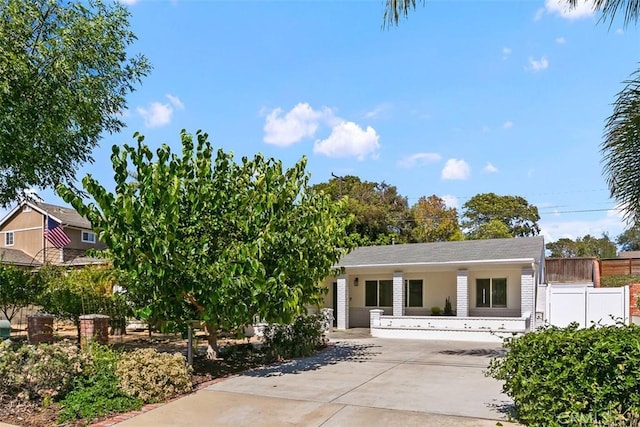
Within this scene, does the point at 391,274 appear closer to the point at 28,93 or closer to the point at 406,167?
the point at 406,167

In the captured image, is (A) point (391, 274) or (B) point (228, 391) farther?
(A) point (391, 274)

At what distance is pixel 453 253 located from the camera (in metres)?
19.5

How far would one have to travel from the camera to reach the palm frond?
6.46m

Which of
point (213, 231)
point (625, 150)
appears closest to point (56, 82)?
point (213, 231)

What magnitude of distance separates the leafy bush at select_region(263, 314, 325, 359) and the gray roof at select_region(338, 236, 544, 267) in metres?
6.81

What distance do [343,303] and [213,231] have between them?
438 inches

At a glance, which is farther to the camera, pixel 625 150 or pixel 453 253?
pixel 453 253

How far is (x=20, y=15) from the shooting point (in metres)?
9.83

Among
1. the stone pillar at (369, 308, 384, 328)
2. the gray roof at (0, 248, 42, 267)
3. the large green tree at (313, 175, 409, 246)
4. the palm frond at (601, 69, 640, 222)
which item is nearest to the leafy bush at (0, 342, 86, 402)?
the palm frond at (601, 69, 640, 222)

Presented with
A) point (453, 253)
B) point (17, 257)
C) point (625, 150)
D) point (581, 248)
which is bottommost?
point (17, 257)

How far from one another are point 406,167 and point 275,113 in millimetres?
10886

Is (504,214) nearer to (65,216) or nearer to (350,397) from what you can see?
(65,216)

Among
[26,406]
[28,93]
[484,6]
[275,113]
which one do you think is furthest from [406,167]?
[26,406]

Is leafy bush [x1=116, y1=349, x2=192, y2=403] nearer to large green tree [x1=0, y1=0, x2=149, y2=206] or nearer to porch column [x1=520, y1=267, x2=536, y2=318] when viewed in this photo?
large green tree [x1=0, y1=0, x2=149, y2=206]
